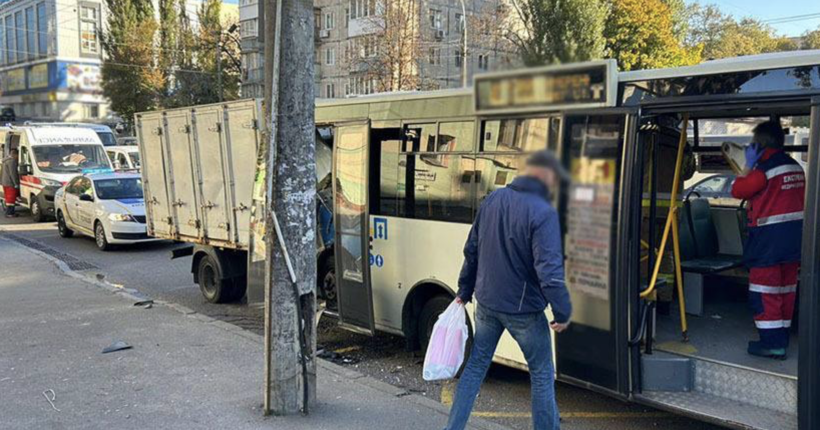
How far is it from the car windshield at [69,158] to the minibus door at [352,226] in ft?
53.7

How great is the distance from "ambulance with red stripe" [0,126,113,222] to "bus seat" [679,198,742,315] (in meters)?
17.9

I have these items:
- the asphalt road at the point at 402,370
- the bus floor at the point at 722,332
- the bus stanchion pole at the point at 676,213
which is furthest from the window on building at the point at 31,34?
the bus stanchion pole at the point at 676,213

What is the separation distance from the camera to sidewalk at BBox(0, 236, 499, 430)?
4715mm

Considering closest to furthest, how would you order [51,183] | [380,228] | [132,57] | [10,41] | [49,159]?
[380,228], [51,183], [49,159], [132,57], [10,41]

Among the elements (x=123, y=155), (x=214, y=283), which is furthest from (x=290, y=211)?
(x=123, y=155)

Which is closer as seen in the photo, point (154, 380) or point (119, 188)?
point (154, 380)

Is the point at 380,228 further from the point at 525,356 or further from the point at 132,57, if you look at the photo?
the point at 132,57

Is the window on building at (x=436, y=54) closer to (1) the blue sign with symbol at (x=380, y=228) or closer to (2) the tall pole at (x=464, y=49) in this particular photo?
(2) the tall pole at (x=464, y=49)

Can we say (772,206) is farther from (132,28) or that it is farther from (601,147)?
(132,28)

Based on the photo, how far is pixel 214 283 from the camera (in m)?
9.30

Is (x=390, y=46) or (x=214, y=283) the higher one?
(x=390, y=46)

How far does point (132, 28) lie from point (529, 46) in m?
48.7

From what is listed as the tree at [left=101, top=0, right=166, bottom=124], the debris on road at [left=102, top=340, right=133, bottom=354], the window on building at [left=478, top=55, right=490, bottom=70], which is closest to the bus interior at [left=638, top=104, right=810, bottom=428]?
the window on building at [left=478, top=55, right=490, bottom=70]

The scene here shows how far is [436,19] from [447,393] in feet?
12.1
